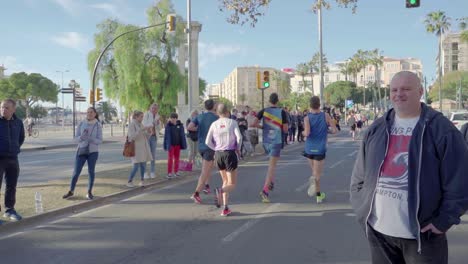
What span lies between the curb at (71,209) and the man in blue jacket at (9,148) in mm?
166

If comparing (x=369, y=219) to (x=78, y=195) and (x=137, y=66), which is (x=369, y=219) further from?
(x=137, y=66)

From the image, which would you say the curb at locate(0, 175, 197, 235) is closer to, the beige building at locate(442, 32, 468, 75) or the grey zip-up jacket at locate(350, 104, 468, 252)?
the grey zip-up jacket at locate(350, 104, 468, 252)

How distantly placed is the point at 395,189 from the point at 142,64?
35.6 m

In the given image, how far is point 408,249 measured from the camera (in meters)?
2.81

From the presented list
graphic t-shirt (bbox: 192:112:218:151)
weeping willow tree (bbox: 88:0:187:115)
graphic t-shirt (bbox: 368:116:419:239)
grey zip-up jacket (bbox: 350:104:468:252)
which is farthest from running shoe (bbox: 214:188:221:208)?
weeping willow tree (bbox: 88:0:187:115)

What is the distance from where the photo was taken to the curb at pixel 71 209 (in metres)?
7.08

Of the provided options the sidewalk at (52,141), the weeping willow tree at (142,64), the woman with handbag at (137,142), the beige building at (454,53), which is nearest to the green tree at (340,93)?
the beige building at (454,53)

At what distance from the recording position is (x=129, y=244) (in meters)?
5.98

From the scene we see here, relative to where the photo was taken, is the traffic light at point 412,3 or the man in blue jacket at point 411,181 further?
the traffic light at point 412,3

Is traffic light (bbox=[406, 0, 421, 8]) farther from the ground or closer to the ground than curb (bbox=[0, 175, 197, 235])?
farther from the ground

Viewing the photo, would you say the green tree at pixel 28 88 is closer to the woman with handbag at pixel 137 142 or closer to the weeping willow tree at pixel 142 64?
the weeping willow tree at pixel 142 64

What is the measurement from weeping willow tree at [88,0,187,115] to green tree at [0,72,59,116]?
34.8 metres

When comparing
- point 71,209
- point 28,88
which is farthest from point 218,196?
point 28,88

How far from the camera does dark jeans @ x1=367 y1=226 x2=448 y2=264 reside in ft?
9.03
